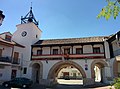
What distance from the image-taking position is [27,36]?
25.7m

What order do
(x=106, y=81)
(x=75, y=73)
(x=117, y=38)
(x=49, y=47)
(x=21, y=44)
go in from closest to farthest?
(x=117, y=38) < (x=106, y=81) < (x=49, y=47) < (x=21, y=44) < (x=75, y=73)

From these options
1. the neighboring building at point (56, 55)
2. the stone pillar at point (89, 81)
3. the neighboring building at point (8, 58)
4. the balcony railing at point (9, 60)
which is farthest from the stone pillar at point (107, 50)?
the balcony railing at point (9, 60)

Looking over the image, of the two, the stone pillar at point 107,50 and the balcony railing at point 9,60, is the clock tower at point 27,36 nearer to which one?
the balcony railing at point 9,60

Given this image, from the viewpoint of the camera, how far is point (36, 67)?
82.9 feet

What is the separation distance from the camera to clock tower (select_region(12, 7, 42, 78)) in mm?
24281

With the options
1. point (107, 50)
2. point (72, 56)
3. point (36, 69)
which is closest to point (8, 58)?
point (36, 69)

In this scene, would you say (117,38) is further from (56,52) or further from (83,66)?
(56,52)

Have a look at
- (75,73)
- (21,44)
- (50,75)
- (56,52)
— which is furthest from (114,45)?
(75,73)

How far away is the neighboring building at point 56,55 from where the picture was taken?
2058 cm

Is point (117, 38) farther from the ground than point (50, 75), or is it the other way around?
point (117, 38)

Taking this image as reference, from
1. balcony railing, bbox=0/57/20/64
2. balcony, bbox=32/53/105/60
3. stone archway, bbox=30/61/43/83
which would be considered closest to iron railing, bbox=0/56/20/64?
balcony railing, bbox=0/57/20/64

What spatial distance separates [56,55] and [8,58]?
747 cm

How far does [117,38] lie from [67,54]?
318 inches

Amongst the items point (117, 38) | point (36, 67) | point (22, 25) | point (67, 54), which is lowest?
point (36, 67)
